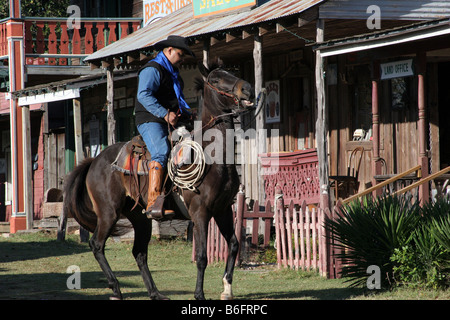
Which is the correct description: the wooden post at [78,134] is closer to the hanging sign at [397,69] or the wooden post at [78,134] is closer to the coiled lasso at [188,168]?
the hanging sign at [397,69]

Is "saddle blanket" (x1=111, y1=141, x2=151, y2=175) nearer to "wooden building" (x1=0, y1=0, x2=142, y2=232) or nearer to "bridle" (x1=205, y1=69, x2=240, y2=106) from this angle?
"bridle" (x1=205, y1=69, x2=240, y2=106)

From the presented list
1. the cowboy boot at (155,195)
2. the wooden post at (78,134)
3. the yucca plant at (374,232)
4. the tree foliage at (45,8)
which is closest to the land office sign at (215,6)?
the wooden post at (78,134)

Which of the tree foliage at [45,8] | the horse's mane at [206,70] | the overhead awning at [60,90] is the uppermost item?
the tree foliage at [45,8]

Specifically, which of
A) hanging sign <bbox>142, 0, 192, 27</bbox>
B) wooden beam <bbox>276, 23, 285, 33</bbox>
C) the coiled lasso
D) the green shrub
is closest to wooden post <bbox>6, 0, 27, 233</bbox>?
hanging sign <bbox>142, 0, 192, 27</bbox>

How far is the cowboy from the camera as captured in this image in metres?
8.52

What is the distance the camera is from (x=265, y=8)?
49.3 feet

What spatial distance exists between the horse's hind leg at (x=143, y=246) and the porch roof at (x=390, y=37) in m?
4.94

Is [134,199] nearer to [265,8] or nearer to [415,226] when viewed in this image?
[415,226]

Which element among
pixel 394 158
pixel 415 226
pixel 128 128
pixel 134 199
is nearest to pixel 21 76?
pixel 128 128

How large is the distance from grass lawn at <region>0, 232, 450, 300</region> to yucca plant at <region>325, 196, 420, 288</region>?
34cm

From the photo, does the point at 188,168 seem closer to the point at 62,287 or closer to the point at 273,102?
the point at 62,287

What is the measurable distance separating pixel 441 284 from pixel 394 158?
7.20 metres

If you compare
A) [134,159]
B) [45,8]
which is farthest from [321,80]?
[45,8]

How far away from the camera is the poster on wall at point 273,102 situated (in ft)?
60.5
